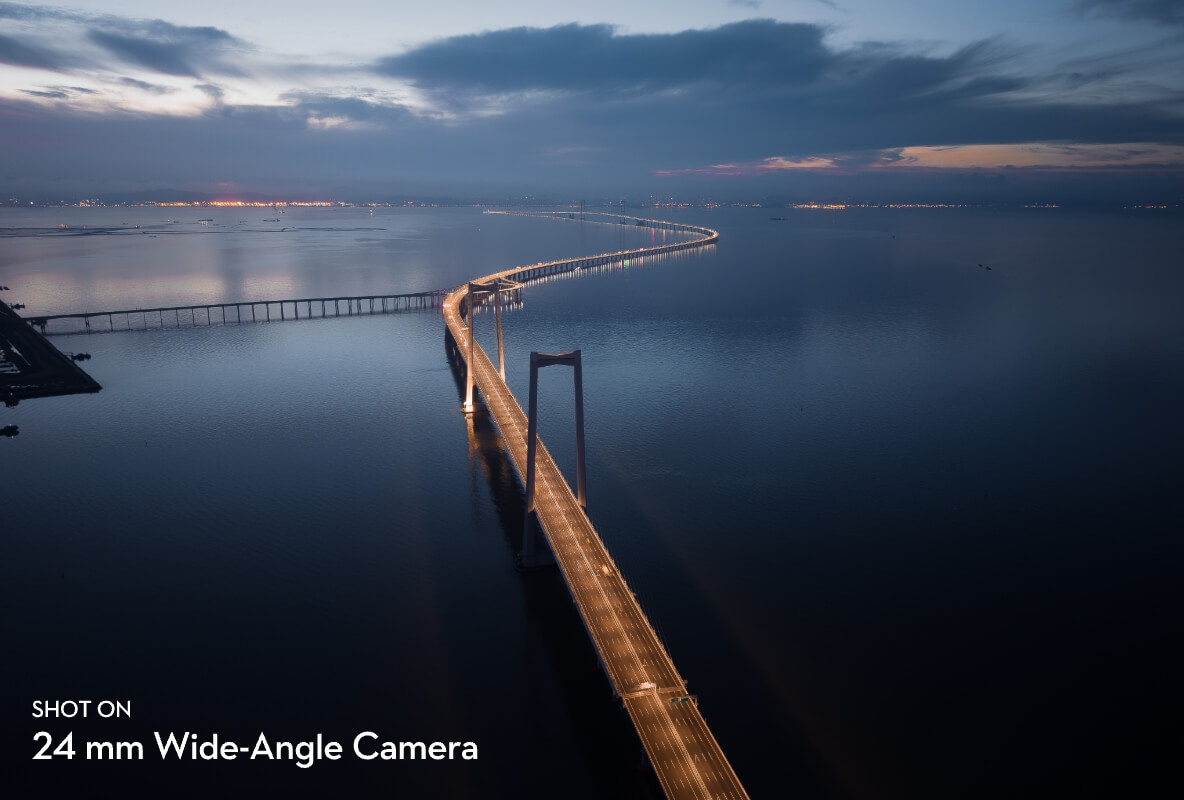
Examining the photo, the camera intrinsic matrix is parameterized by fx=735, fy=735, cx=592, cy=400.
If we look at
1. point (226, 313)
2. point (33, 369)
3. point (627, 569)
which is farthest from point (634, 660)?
point (226, 313)

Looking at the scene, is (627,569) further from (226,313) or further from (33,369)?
(226,313)

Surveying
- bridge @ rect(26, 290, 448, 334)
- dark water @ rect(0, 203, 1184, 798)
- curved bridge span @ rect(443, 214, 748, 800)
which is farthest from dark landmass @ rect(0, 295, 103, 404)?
curved bridge span @ rect(443, 214, 748, 800)

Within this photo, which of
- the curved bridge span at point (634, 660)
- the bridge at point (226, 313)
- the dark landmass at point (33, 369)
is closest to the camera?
the curved bridge span at point (634, 660)

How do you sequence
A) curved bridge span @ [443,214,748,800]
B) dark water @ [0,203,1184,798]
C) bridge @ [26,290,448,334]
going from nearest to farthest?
curved bridge span @ [443,214,748,800] < dark water @ [0,203,1184,798] < bridge @ [26,290,448,334]

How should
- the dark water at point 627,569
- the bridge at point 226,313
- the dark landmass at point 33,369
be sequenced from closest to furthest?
the dark water at point 627,569, the dark landmass at point 33,369, the bridge at point 226,313

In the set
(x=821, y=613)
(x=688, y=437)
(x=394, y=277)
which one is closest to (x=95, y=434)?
(x=688, y=437)

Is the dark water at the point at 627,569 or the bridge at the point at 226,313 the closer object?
the dark water at the point at 627,569

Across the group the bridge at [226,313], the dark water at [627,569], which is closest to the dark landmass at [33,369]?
the dark water at [627,569]

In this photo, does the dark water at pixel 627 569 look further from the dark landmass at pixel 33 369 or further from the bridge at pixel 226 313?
the bridge at pixel 226 313

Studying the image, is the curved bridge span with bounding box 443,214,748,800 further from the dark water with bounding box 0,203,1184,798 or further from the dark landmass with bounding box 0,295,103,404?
the dark landmass with bounding box 0,295,103,404
